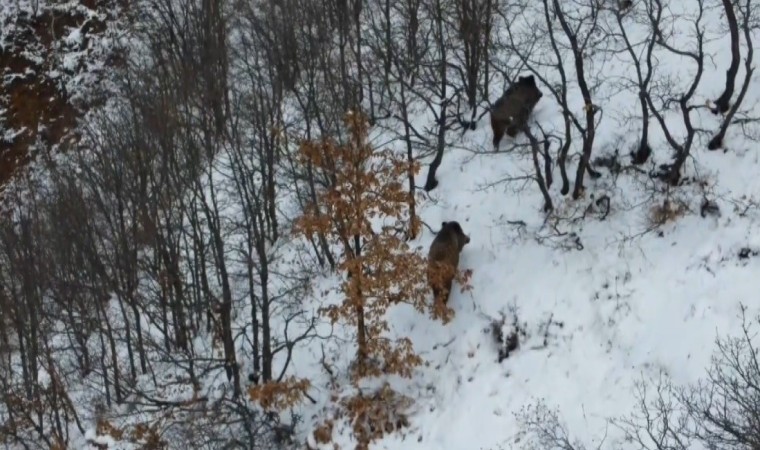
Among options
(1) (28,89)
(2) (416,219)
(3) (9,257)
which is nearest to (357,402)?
(2) (416,219)

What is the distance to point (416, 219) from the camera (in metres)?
15.2

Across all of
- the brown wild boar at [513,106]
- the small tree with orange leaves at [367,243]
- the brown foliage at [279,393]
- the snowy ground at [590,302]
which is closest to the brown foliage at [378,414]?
the snowy ground at [590,302]

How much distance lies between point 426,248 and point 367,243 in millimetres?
2271

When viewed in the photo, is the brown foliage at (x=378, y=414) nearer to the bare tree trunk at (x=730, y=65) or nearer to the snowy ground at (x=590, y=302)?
the snowy ground at (x=590, y=302)

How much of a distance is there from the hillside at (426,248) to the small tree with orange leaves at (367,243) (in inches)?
11.0

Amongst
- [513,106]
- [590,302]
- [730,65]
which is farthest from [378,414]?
[730,65]

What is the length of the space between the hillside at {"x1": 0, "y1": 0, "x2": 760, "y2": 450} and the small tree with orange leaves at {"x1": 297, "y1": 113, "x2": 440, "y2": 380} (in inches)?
11.0

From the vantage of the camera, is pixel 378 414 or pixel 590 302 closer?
pixel 590 302

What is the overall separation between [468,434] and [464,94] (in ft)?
31.3

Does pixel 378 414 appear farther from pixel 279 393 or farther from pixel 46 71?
pixel 46 71

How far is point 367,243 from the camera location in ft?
47.9

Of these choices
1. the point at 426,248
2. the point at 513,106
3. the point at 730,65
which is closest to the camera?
the point at 730,65

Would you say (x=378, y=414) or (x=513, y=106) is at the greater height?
(x=513, y=106)

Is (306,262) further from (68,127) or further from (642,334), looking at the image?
(68,127)
